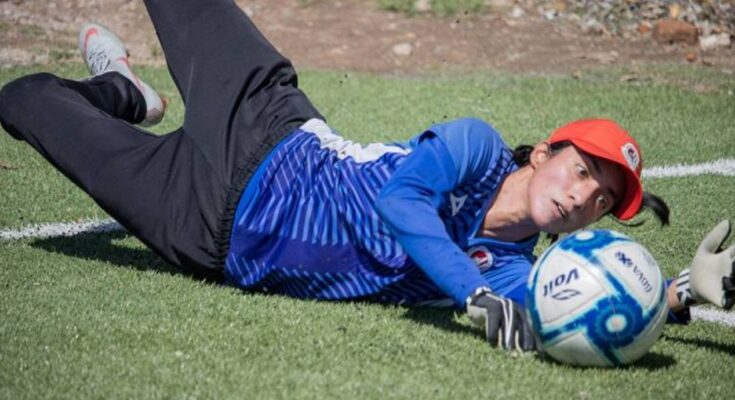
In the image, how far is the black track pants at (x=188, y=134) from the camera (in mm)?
5145

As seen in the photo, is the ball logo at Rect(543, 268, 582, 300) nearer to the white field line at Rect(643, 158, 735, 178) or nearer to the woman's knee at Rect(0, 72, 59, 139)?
the woman's knee at Rect(0, 72, 59, 139)

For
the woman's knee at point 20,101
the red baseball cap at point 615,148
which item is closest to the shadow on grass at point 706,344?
the red baseball cap at point 615,148

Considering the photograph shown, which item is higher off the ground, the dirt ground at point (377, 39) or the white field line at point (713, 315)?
the white field line at point (713, 315)

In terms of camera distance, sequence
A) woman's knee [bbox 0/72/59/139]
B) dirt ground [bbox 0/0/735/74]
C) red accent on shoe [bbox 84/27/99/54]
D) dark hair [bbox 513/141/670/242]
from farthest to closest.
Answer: dirt ground [bbox 0/0/735/74]
red accent on shoe [bbox 84/27/99/54]
woman's knee [bbox 0/72/59/139]
dark hair [bbox 513/141/670/242]

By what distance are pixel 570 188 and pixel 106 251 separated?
2492mm

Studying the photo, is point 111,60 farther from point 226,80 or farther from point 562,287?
point 562,287

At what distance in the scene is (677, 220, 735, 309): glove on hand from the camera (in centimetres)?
459

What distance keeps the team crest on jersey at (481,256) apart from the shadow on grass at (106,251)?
50.8 inches

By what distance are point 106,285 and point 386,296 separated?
1222mm

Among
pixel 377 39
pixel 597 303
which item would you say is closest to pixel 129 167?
pixel 597 303

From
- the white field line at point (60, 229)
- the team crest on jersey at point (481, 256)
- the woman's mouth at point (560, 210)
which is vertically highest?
the woman's mouth at point (560, 210)

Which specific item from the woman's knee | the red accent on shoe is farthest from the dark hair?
the red accent on shoe

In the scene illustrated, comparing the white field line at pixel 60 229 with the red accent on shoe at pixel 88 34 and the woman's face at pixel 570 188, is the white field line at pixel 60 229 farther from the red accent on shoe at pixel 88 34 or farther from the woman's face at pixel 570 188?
the woman's face at pixel 570 188

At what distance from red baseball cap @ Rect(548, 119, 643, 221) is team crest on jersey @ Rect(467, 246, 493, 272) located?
0.56 m
